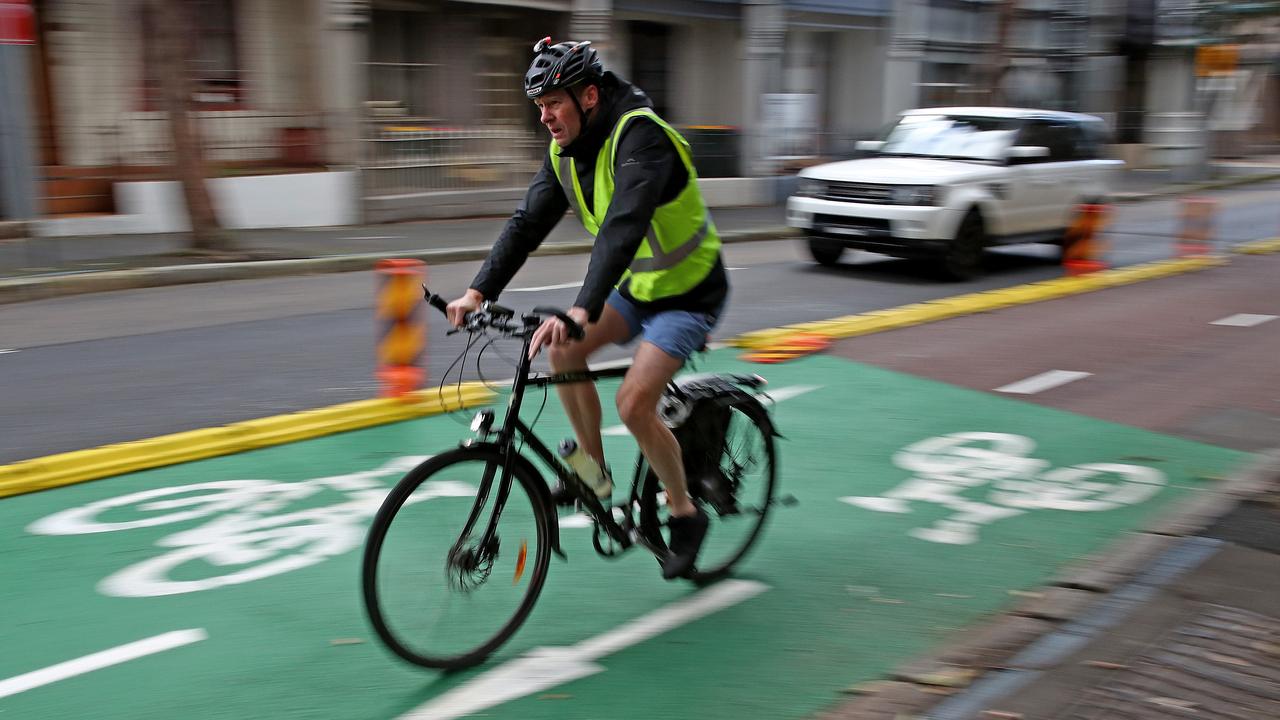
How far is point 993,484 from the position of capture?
5887mm

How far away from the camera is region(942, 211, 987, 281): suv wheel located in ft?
42.1

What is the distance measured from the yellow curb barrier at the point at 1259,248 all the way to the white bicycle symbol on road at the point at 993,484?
36.8 ft

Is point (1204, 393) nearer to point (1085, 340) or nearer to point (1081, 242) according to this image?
point (1085, 340)

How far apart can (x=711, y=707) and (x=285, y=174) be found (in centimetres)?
Answer: 1583

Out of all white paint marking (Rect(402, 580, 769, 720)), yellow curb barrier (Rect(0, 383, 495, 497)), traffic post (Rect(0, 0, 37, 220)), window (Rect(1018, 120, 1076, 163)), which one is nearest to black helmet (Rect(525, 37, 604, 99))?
white paint marking (Rect(402, 580, 769, 720))

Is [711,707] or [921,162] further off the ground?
[921,162]

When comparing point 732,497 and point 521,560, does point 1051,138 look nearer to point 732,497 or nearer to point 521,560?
point 732,497

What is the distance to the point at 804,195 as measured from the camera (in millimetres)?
13609

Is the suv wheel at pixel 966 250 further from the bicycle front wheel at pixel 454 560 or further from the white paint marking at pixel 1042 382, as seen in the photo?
the bicycle front wheel at pixel 454 560

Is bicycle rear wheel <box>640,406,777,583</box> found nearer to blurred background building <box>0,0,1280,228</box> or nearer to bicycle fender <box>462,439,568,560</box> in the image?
bicycle fender <box>462,439,568,560</box>

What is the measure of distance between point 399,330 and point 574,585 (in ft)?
10.0

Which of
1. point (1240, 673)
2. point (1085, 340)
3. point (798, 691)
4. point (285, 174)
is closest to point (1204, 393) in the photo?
point (1085, 340)

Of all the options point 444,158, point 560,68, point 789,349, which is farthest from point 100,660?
point 444,158

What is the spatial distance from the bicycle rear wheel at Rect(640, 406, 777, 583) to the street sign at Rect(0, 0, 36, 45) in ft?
34.8
